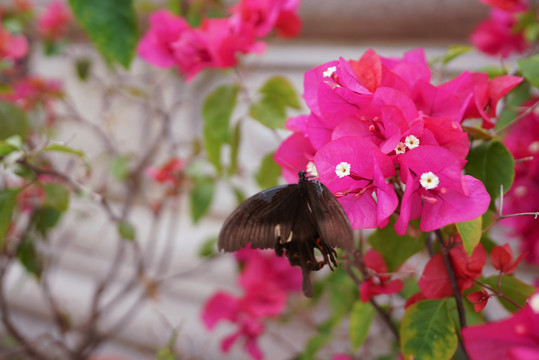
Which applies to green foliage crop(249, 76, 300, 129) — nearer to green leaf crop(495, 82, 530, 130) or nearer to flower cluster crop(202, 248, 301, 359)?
green leaf crop(495, 82, 530, 130)

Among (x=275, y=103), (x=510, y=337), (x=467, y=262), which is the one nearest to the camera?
(x=510, y=337)

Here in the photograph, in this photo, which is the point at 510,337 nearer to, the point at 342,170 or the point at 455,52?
the point at 342,170

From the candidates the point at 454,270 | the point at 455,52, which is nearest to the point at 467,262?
the point at 454,270

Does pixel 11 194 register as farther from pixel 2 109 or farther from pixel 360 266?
pixel 360 266

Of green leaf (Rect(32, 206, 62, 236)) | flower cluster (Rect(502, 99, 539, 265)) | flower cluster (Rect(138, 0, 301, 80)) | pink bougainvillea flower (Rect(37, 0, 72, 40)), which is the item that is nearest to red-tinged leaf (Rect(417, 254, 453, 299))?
flower cluster (Rect(502, 99, 539, 265))

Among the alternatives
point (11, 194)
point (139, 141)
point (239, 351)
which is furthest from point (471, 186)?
point (139, 141)

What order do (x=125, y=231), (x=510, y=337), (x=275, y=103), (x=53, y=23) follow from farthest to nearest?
1. (x=53, y=23)
2. (x=125, y=231)
3. (x=275, y=103)
4. (x=510, y=337)

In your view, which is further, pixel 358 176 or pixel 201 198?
pixel 201 198

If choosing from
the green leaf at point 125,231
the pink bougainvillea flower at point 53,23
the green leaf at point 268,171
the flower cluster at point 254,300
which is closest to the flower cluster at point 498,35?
the green leaf at point 268,171
